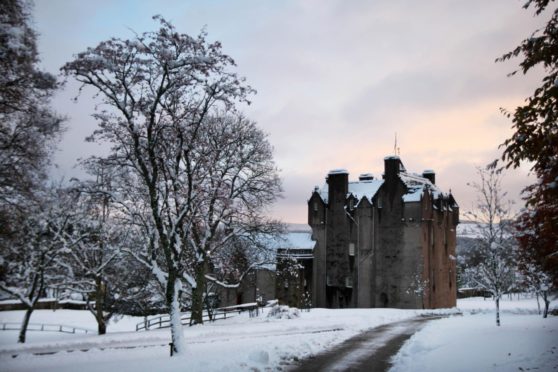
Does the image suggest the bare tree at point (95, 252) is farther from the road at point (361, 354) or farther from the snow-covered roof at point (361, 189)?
the snow-covered roof at point (361, 189)

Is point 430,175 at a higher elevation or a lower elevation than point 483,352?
higher

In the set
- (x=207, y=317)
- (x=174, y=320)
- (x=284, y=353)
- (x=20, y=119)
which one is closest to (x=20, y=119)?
(x=20, y=119)

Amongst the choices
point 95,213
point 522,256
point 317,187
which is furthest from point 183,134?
point 317,187

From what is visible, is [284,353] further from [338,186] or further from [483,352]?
[338,186]

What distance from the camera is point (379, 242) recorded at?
57.4 m

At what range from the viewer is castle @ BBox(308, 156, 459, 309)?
55.2 m

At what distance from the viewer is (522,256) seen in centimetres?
3416

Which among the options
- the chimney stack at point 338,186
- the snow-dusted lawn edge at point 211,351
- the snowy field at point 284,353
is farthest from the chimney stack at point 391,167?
the snowy field at point 284,353

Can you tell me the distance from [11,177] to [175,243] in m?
6.28

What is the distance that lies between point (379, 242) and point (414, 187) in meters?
7.65

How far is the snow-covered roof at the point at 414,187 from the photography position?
56656 mm

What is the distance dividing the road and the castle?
92.1 feet

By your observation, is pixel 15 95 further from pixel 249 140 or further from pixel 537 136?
pixel 249 140

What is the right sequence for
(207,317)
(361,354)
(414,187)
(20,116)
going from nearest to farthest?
(20,116) → (361,354) → (207,317) → (414,187)
